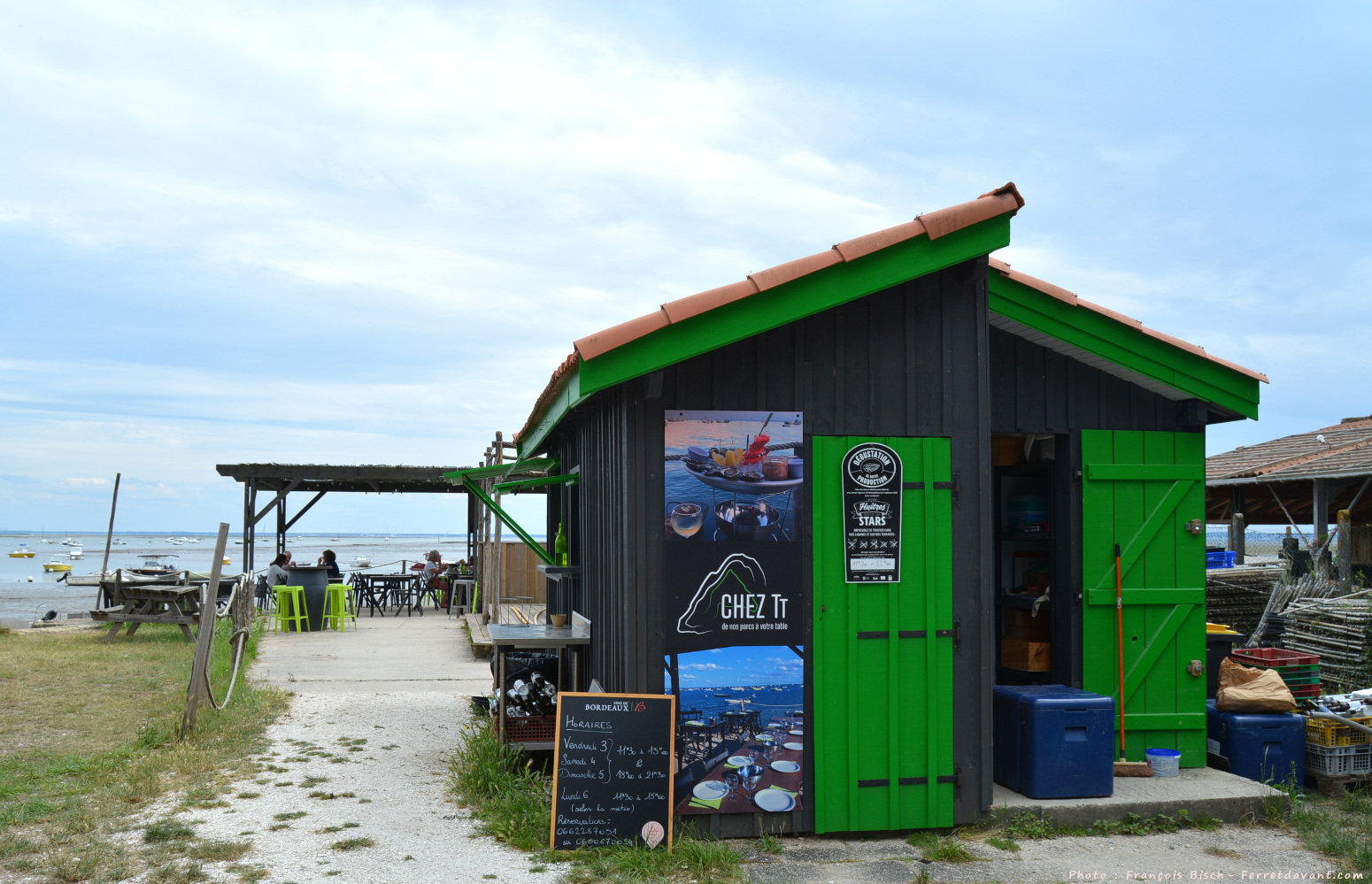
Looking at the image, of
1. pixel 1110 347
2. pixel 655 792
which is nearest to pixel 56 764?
pixel 655 792

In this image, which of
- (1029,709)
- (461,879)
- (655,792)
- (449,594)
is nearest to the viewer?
(461,879)

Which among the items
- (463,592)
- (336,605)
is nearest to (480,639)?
(336,605)

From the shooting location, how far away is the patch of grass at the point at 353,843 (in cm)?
504

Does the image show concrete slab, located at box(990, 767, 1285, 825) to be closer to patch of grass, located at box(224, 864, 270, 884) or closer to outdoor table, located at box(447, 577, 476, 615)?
patch of grass, located at box(224, 864, 270, 884)

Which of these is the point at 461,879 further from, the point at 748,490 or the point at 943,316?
the point at 943,316

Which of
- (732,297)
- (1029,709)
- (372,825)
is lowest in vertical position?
(372,825)

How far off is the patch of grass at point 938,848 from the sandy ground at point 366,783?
191 cm

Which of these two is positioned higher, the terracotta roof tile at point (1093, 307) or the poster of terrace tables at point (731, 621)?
the terracotta roof tile at point (1093, 307)

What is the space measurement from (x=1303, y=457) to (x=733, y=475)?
511 inches

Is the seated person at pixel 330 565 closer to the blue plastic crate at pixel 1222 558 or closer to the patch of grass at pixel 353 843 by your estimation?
Answer: the patch of grass at pixel 353 843

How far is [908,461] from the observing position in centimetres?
541

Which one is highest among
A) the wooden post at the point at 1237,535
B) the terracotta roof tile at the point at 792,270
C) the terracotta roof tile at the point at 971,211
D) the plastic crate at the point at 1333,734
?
the terracotta roof tile at the point at 971,211

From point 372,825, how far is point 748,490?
9.23 ft

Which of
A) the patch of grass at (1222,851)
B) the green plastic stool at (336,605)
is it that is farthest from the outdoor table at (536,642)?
the green plastic stool at (336,605)
